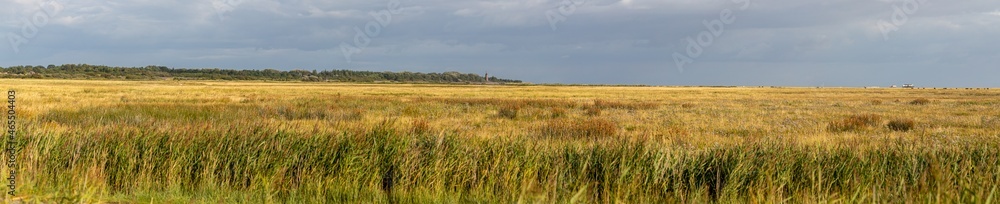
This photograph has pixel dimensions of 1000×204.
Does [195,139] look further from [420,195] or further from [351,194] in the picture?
[420,195]

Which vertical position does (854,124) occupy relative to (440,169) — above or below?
above

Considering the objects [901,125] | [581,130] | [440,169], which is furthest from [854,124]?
[440,169]

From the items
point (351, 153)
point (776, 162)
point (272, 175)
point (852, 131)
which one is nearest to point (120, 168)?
point (272, 175)

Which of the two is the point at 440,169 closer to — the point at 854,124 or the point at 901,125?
the point at 854,124

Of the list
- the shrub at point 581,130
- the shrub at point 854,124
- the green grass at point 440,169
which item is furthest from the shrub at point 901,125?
the green grass at point 440,169

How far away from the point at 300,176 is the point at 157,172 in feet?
6.17

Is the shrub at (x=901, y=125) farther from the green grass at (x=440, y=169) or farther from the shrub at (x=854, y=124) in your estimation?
the green grass at (x=440, y=169)

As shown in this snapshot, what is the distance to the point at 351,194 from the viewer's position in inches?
309

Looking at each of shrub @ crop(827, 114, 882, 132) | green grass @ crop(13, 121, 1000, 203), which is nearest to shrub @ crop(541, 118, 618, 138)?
green grass @ crop(13, 121, 1000, 203)

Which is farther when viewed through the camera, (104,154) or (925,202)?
(104,154)

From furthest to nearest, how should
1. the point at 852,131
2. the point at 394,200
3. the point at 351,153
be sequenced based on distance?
the point at 852,131, the point at 351,153, the point at 394,200

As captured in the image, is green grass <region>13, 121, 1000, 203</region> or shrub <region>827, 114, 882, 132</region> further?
shrub <region>827, 114, 882, 132</region>

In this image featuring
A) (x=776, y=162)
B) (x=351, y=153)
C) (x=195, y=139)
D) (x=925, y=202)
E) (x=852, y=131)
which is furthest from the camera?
(x=852, y=131)

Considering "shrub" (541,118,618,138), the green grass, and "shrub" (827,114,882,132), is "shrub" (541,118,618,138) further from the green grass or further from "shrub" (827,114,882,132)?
"shrub" (827,114,882,132)
